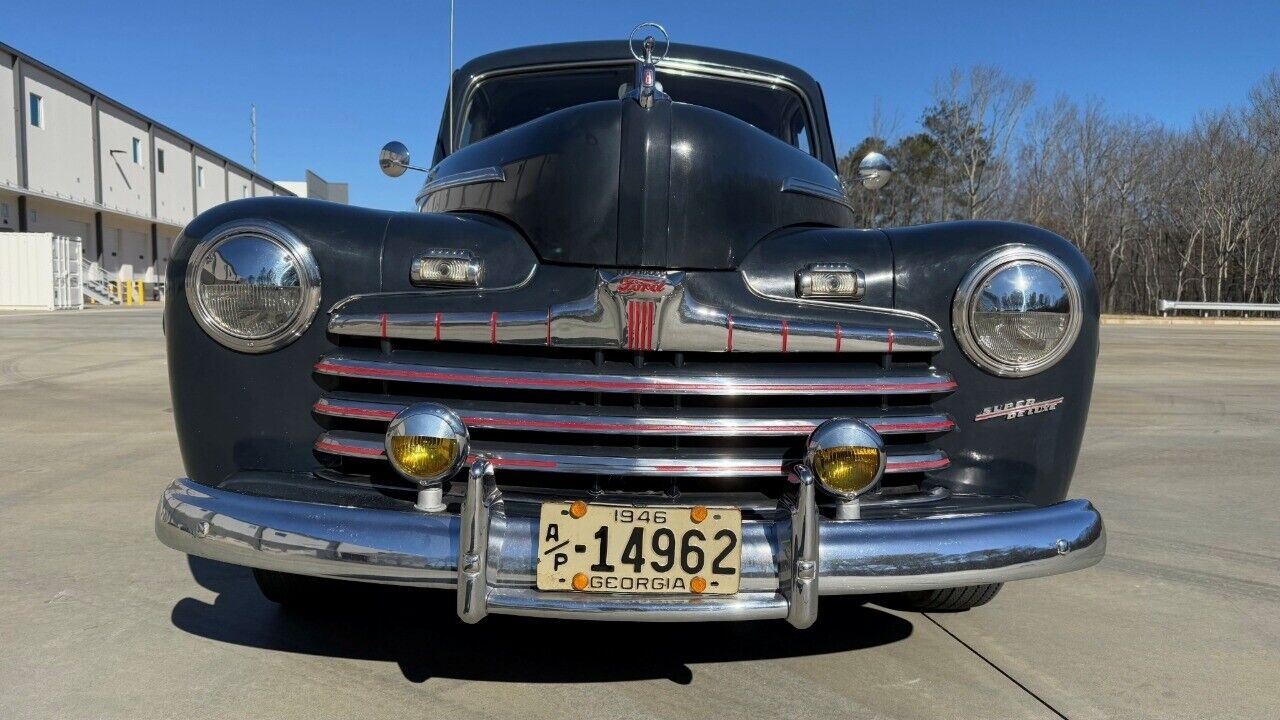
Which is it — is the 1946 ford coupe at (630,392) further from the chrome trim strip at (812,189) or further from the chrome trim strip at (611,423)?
the chrome trim strip at (812,189)

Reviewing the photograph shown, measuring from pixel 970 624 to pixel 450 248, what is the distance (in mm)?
1750

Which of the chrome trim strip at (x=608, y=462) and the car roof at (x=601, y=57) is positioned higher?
the car roof at (x=601, y=57)

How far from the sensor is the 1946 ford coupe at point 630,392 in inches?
66.6

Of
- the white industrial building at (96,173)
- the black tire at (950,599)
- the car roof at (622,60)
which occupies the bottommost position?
the black tire at (950,599)

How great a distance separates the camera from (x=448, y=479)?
1.87m

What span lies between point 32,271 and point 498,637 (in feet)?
78.9

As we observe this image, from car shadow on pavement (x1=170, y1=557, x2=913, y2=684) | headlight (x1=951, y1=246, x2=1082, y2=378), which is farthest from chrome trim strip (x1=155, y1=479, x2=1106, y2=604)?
car shadow on pavement (x1=170, y1=557, x2=913, y2=684)

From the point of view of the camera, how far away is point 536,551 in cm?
168

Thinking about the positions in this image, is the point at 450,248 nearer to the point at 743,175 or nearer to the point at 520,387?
the point at 520,387

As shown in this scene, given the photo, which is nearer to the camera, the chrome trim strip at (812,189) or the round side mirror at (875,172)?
the chrome trim strip at (812,189)

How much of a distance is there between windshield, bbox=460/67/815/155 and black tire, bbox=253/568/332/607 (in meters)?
1.90

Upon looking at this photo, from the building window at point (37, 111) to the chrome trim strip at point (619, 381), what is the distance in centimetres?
2828

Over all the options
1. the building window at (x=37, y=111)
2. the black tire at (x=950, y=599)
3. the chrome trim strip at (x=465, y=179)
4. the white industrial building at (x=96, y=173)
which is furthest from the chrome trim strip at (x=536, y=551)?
the building window at (x=37, y=111)

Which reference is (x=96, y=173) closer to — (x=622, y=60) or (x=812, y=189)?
(x=622, y=60)
